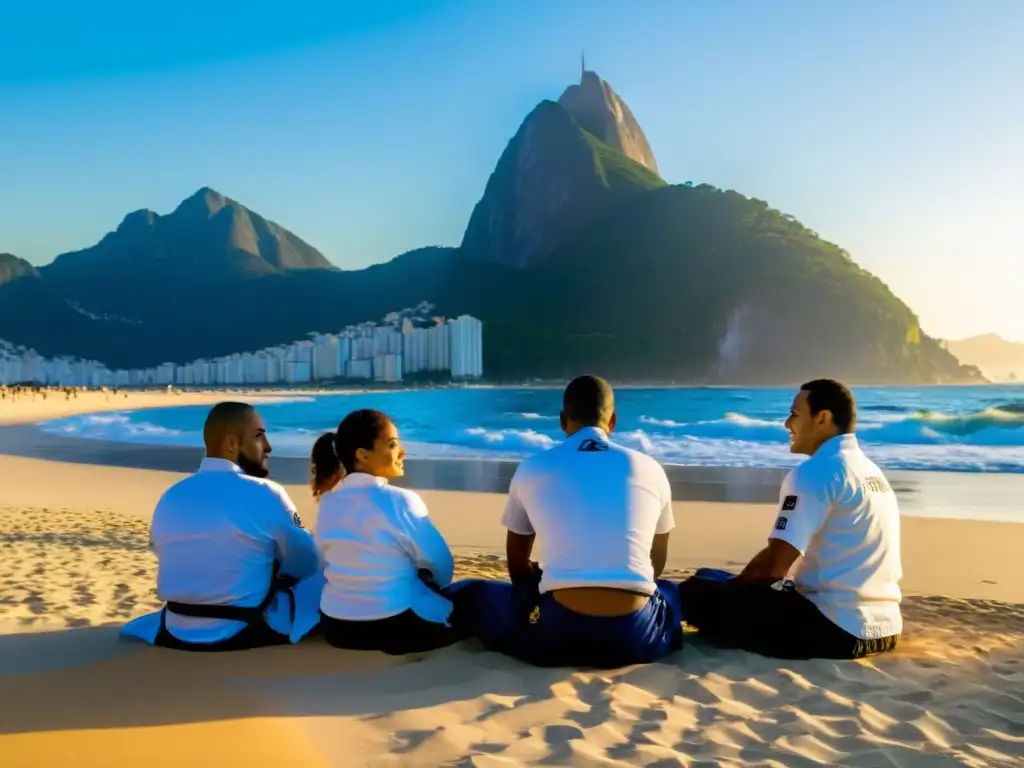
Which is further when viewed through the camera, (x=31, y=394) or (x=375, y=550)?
(x=31, y=394)

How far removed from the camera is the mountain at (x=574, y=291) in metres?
126

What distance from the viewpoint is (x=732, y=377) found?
411 ft

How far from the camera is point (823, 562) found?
3.56 meters

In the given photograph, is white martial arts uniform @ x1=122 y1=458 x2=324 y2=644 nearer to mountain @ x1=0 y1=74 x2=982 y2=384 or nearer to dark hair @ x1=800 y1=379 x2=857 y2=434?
dark hair @ x1=800 y1=379 x2=857 y2=434

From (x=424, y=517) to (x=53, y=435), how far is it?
28.5 meters

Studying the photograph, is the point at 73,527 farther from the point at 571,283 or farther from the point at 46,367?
the point at 46,367

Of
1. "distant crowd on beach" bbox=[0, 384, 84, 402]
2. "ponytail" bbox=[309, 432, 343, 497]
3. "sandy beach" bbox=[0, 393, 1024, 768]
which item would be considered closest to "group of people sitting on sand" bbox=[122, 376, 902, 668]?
"sandy beach" bbox=[0, 393, 1024, 768]

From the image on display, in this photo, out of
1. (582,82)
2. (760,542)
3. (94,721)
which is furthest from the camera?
(582,82)

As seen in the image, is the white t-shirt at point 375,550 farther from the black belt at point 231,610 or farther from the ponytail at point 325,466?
the ponytail at point 325,466

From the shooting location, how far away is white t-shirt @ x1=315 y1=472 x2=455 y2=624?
Result: 352 centimetres

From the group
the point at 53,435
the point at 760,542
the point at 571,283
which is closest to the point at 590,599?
the point at 760,542

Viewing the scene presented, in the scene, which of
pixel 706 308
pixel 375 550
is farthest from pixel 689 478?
pixel 706 308

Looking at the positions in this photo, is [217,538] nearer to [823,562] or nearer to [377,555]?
[377,555]

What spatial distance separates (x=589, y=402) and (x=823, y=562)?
4.07ft
